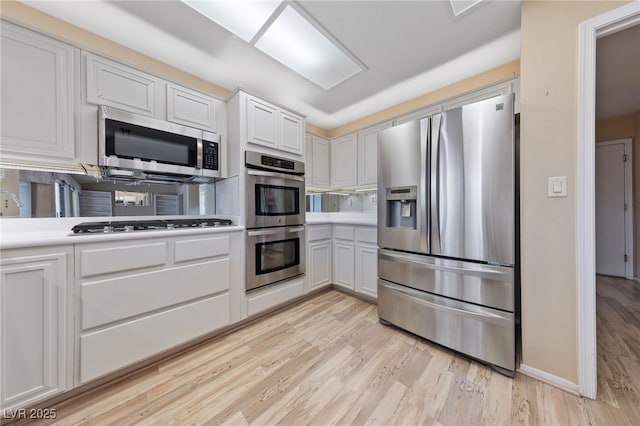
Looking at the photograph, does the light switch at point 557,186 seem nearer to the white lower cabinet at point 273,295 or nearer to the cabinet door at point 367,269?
the cabinet door at point 367,269

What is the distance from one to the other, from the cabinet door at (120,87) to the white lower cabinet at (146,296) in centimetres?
107

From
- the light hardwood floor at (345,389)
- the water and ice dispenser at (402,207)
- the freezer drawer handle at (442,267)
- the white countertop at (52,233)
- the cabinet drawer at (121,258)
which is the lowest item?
the light hardwood floor at (345,389)

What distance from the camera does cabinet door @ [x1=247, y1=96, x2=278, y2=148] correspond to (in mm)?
2053

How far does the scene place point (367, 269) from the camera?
2408mm

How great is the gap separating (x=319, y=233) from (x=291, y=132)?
118 cm

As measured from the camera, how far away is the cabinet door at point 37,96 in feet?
4.27

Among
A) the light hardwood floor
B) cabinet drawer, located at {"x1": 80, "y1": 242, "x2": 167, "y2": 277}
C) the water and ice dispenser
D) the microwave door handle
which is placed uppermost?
the microwave door handle

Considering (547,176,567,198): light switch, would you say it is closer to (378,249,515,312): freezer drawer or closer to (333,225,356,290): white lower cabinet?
(378,249,515,312): freezer drawer

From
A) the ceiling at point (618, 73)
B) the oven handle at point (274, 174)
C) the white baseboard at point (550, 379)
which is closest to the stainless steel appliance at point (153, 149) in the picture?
the oven handle at point (274, 174)

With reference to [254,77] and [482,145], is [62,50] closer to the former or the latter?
[254,77]

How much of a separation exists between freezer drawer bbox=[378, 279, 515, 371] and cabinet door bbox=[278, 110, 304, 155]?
1688mm

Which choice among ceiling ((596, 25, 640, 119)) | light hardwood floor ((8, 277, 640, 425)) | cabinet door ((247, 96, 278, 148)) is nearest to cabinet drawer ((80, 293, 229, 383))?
light hardwood floor ((8, 277, 640, 425))

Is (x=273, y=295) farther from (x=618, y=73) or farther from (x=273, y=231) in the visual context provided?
(x=618, y=73)

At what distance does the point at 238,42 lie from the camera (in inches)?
68.2
